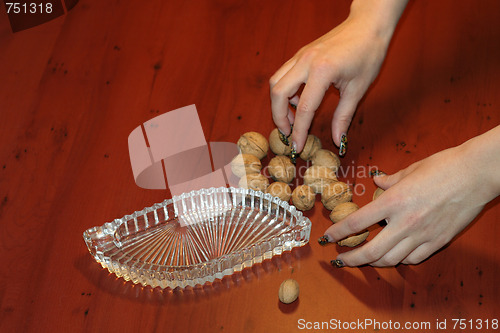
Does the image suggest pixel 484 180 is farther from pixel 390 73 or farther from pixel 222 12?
pixel 222 12

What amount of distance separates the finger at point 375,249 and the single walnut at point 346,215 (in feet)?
0.16

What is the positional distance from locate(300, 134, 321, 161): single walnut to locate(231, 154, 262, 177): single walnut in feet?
0.29

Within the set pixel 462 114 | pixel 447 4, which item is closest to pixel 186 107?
pixel 462 114

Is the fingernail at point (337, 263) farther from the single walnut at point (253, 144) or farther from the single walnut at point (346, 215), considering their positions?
the single walnut at point (253, 144)

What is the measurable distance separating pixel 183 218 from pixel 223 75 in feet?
1.24

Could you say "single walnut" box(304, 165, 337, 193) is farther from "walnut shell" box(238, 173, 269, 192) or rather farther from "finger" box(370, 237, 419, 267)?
"finger" box(370, 237, 419, 267)

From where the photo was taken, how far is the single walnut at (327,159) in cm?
104

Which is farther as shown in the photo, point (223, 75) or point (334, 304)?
point (223, 75)

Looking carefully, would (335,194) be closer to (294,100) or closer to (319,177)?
(319,177)

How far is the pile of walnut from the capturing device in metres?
0.99

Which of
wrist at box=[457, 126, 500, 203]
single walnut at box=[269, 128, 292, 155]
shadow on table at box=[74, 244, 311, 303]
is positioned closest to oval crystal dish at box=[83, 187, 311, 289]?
shadow on table at box=[74, 244, 311, 303]

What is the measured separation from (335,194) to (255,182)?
0.15m

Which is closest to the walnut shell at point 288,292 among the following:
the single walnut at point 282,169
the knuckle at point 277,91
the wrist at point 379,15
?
the single walnut at point 282,169

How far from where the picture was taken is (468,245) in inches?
36.8
